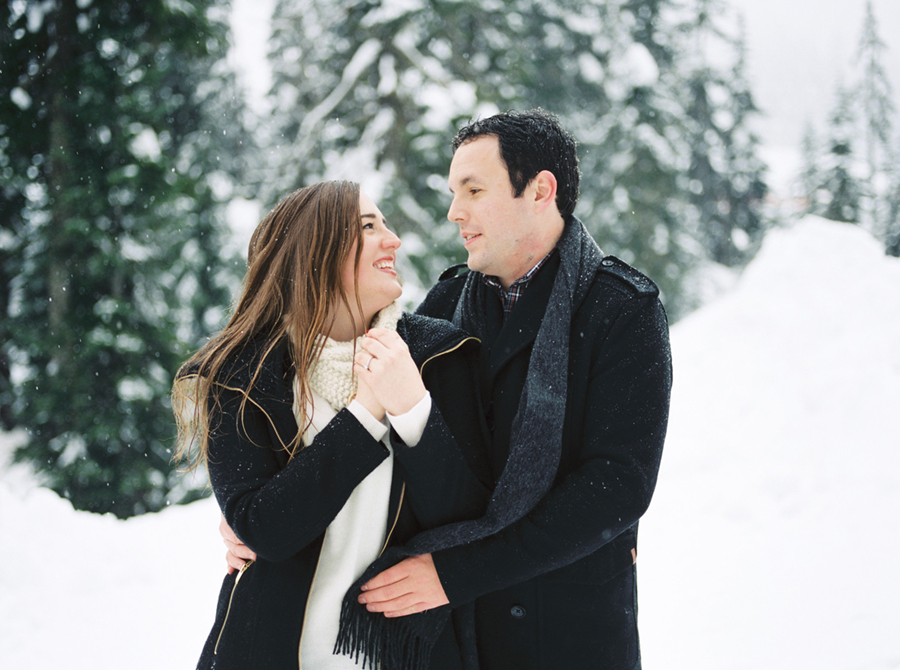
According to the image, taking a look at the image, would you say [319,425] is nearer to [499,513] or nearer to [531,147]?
[499,513]

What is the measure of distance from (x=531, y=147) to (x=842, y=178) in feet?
37.6

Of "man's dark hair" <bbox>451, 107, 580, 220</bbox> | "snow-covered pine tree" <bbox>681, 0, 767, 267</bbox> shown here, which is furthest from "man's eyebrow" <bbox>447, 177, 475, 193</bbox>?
"snow-covered pine tree" <bbox>681, 0, 767, 267</bbox>

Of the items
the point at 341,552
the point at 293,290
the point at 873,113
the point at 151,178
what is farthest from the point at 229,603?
the point at 873,113

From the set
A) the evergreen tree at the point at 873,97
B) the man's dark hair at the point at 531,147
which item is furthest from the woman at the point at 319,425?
the evergreen tree at the point at 873,97

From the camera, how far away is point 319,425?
6.18 feet

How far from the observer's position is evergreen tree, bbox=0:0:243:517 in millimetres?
8320

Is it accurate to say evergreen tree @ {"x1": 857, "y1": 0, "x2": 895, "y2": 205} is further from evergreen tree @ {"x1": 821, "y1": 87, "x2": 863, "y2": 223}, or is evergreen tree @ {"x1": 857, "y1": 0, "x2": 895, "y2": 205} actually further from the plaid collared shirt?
the plaid collared shirt

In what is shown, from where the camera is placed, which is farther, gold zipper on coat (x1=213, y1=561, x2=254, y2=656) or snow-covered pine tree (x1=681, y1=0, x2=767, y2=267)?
snow-covered pine tree (x1=681, y1=0, x2=767, y2=267)

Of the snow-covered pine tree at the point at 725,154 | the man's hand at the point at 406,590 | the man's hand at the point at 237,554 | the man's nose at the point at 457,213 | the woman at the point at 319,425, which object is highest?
the snow-covered pine tree at the point at 725,154

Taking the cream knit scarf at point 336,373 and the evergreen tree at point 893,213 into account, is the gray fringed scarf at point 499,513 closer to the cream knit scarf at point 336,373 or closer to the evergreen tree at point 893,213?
the cream knit scarf at point 336,373

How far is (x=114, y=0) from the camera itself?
28.9ft

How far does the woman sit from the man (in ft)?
0.43

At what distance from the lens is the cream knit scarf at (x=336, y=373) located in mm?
1887

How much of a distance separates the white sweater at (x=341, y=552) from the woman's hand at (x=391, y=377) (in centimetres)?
5
